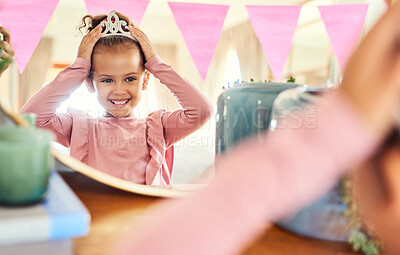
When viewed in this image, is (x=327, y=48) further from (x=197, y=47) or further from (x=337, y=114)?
(x=337, y=114)

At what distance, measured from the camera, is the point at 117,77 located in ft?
1.99

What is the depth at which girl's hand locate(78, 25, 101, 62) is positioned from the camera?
23.8 inches

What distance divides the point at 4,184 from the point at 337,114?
220 mm

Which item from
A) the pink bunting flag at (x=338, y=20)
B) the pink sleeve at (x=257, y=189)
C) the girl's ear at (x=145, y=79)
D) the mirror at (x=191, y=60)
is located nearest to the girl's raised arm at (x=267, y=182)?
the pink sleeve at (x=257, y=189)

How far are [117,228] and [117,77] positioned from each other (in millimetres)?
335

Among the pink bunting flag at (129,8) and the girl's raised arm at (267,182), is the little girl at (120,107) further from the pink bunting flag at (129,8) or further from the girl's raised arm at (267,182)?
the girl's raised arm at (267,182)

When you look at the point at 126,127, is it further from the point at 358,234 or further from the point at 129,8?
the point at 358,234

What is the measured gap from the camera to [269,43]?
0.81 metres

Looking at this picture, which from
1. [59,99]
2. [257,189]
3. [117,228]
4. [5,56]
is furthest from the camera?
[59,99]

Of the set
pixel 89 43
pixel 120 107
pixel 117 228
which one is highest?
pixel 89 43

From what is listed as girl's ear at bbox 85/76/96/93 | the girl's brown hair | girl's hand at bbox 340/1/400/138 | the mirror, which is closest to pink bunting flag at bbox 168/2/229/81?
the mirror

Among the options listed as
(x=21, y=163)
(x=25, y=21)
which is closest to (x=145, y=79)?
(x=25, y=21)

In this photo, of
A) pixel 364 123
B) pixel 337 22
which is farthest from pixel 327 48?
pixel 364 123

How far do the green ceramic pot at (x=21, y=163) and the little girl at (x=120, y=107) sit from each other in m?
0.32
